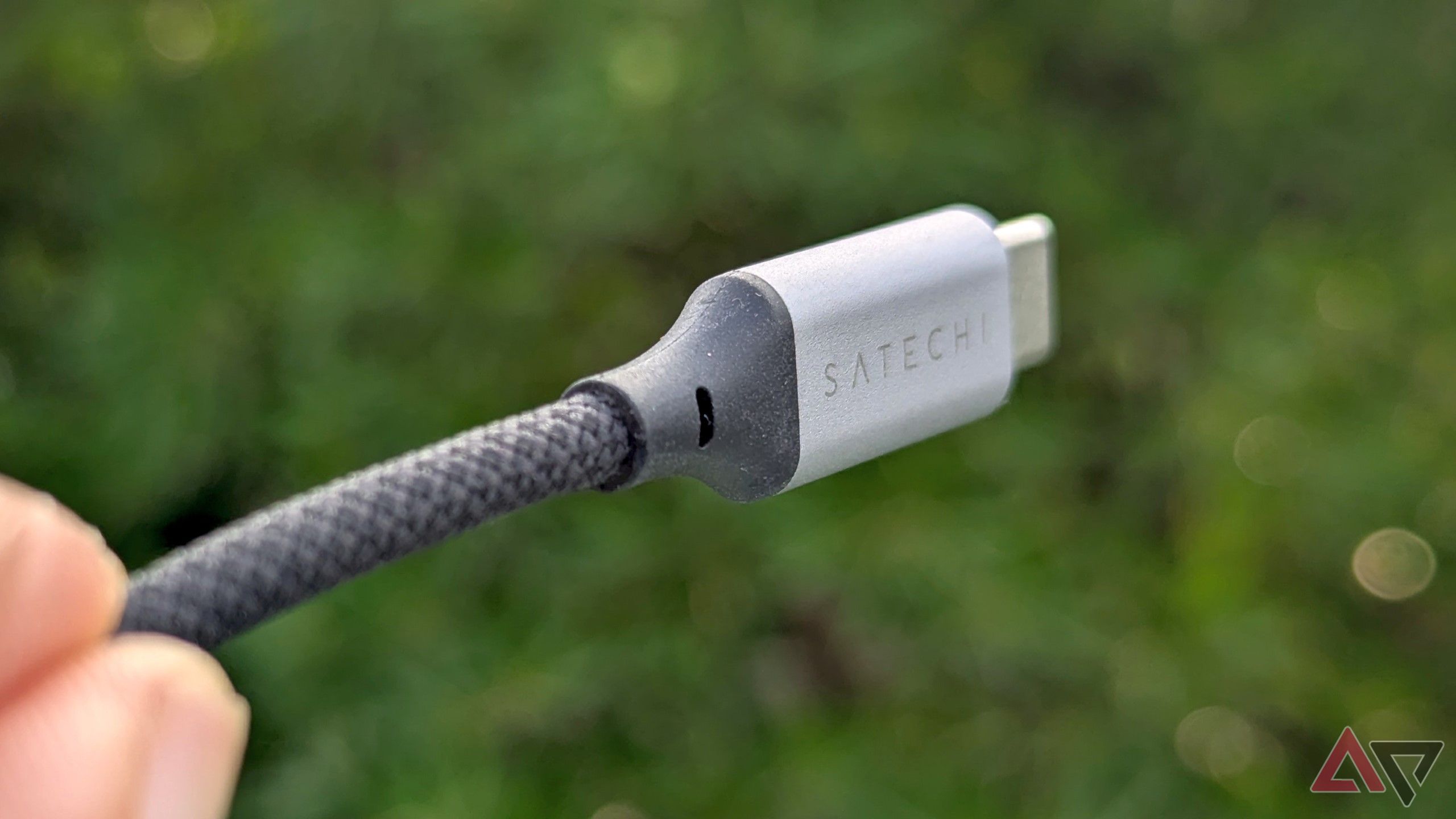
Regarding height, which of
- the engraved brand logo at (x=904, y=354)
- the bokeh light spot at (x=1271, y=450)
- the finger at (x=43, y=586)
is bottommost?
the bokeh light spot at (x=1271, y=450)

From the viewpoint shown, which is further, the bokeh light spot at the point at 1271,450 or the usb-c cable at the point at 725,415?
the bokeh light spot at the point at 1271,450

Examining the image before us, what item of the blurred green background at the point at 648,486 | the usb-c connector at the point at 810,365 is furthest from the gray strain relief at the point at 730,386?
the blurred green background at the point at 648,486

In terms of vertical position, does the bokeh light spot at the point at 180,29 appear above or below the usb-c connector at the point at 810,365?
above

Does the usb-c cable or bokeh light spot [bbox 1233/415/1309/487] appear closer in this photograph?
the usb-c cable

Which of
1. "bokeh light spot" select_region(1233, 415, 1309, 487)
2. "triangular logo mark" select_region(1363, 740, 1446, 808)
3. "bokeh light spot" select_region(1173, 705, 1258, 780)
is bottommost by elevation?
"triangular logo mark" select_region(1363, 740, 1446, 808)

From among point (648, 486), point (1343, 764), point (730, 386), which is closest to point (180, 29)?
point (648, 486)

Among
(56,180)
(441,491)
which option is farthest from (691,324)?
(56,180)

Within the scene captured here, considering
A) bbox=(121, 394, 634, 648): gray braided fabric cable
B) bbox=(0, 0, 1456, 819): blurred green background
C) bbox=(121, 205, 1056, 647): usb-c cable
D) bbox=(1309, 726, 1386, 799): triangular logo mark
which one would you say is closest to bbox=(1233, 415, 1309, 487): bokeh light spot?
bbox=(0, 0, 1456, 819): blurred green background

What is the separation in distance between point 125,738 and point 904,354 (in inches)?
5.4

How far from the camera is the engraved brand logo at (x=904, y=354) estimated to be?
0.22 meters

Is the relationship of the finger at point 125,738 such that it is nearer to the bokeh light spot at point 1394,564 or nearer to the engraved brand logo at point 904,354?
the engraved brand logo at point 904,354

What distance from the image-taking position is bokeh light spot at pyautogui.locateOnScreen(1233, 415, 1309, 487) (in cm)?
54

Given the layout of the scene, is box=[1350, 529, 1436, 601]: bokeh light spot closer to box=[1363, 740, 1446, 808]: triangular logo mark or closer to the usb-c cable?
box=[1363, 740, 1446, 808]: triangular logo mark

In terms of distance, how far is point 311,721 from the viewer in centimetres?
49
